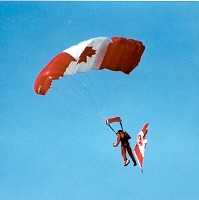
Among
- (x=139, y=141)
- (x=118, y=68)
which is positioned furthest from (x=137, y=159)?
(x=118, y=68)

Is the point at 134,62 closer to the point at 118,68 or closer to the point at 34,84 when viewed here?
the point at 118,68

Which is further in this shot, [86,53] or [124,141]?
[86,53]

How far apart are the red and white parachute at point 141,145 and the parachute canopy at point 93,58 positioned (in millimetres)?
2840

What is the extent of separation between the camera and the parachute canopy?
80.9ft

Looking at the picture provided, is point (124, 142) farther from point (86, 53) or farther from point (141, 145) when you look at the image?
point (86, 53)

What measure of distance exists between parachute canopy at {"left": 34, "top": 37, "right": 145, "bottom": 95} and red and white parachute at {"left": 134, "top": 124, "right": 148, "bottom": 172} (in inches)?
112

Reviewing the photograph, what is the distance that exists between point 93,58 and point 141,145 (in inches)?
144

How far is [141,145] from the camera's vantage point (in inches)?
982

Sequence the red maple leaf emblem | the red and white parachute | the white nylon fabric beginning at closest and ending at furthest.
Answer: the white nylon fabric
the red and white parachute
the red maple leaf emblem

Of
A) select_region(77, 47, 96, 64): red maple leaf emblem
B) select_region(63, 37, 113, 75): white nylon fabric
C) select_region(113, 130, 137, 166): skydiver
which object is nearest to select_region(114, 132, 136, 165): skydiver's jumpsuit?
select_region(113, 130, 137, 166): skydiver

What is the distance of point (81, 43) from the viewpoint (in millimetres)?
24844

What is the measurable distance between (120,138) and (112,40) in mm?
3594

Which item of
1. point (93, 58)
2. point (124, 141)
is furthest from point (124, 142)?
point (93, 58)

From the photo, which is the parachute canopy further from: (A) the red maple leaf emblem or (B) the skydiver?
(B) the skydiver
